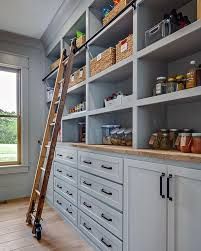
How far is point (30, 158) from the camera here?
4000mm

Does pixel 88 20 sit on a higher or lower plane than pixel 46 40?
lower

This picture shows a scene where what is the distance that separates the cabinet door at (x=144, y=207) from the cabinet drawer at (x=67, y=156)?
1040 millimetres

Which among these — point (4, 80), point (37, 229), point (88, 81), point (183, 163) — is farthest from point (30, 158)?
point (183, 163)

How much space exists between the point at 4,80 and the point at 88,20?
208 centimetres

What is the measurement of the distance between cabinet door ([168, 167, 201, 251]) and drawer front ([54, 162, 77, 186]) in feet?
4.77

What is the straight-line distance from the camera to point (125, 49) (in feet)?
6.46

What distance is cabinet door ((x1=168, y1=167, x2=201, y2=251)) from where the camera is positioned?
1168mm

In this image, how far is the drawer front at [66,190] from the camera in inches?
101

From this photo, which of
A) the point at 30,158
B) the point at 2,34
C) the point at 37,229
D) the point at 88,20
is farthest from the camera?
the point at 30,158

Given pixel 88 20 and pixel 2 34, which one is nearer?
pixel 88 20

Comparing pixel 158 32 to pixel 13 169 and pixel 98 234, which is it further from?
pixel 13 169

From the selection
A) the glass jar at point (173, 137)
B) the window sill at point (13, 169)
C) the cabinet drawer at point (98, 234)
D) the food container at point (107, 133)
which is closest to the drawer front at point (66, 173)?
the cabinet drawer at point (98, 234)

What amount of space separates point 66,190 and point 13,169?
1.48 metres

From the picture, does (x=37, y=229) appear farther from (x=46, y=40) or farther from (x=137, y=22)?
(x=46, y=40)
